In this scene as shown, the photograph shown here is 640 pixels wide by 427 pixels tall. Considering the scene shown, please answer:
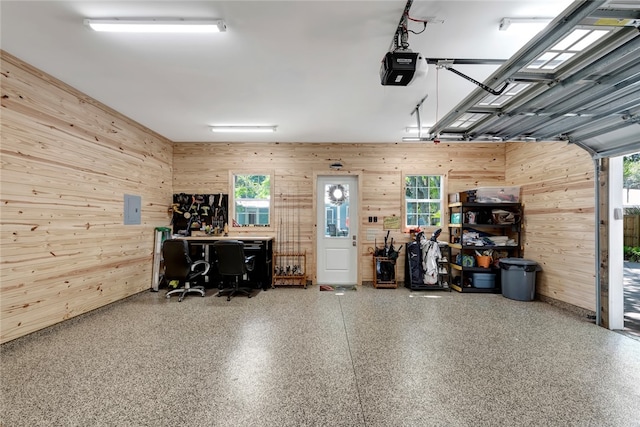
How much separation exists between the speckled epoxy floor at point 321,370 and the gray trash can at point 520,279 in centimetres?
70

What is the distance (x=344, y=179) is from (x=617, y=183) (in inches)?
160

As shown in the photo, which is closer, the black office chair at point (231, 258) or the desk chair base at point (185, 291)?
the black office chair at point (231, 258)

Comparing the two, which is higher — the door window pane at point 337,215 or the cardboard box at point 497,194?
the cardboard box at point 497,194

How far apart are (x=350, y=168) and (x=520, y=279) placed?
3.64 m

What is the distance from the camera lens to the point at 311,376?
235 cm

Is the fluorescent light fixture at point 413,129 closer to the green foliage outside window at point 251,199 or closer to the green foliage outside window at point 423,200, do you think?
the green foliage outside window at point 423,200

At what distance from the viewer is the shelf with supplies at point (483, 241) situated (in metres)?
5.12

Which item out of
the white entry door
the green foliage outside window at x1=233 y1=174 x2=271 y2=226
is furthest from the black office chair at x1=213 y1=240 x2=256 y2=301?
the white entry door

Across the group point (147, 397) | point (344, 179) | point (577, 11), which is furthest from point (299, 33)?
point (344, 179)

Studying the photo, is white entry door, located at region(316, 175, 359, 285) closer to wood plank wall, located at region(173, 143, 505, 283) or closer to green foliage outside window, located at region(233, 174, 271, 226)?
wood plank wall, located at region(173, 143, 505, 283)

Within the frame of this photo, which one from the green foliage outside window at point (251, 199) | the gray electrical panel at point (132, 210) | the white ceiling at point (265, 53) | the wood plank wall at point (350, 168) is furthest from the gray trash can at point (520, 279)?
the gray electrical panel at point (132, 210)

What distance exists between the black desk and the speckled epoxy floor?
1426 mm

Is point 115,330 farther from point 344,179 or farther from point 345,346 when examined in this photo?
point 344,179

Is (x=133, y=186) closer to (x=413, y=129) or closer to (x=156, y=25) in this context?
(x=156, y=25)
